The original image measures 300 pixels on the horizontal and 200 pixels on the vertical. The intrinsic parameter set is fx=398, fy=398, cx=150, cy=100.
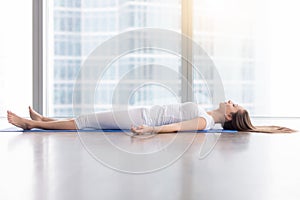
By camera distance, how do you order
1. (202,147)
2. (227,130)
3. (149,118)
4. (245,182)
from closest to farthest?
(245,182), (202,147), (149,118), (227,130)

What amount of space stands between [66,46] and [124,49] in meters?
0.82

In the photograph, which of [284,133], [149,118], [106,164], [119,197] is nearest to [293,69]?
[284,133]

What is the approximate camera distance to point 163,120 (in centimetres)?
359

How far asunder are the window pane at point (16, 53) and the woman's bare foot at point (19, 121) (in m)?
1.86

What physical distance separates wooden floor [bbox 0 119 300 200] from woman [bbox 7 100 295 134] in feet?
2.45

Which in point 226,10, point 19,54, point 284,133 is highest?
point 226,10

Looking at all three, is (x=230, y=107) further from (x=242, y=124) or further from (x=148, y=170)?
(x=148, y=170)

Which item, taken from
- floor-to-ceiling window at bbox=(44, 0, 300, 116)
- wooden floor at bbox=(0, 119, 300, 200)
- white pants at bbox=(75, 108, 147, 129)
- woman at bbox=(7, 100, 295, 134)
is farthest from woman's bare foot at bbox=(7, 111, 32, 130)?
floor-to-ceiling window at bbox=(44, 0, 300, 116)

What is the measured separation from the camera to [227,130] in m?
3.90

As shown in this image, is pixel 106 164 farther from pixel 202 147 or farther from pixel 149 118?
pixel 149 118

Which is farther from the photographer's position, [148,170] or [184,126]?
[184,126]

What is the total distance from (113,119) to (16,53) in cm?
248

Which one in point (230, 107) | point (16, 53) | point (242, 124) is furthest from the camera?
point (16, 53)

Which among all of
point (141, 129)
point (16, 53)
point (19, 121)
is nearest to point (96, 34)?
point (16, 53)
